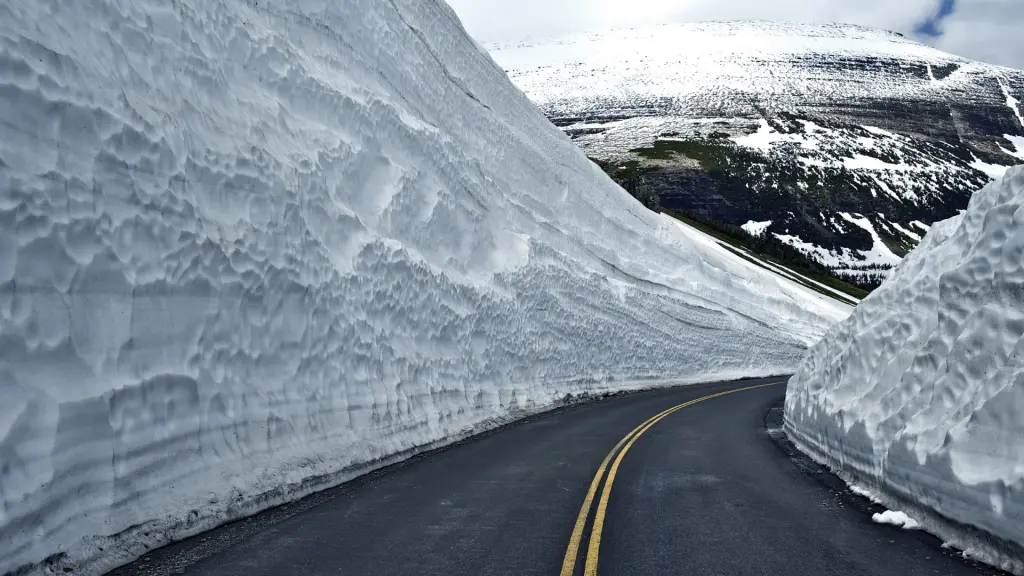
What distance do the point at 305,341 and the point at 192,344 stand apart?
2.68 metres

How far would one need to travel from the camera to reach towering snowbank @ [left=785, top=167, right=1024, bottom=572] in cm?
590

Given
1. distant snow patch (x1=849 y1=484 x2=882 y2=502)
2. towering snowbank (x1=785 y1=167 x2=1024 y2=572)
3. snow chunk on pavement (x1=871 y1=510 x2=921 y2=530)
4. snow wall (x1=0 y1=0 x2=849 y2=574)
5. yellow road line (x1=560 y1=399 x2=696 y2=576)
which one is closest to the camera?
A: yellow road line (x1=560 y1=399 x2=696 y2=576)

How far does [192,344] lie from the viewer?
8062mm

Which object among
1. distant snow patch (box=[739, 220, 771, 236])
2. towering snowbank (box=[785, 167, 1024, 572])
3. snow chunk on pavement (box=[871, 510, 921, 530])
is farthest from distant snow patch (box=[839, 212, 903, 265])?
snow chunk on pavement (box=[871, 510, 921, 530])

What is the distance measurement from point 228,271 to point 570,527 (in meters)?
5.33

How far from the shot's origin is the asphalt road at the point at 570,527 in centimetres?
579

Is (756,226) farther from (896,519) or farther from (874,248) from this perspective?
(896,519)

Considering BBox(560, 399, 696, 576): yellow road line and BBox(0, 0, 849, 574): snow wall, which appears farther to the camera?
BBox(0, 0, 849, 574): snow wall

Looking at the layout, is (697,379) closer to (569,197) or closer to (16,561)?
(569,197)

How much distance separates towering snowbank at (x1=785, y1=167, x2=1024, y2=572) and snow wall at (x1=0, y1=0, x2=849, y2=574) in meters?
6.94

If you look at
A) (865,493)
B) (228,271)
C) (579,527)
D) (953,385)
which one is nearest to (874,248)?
(865,493)

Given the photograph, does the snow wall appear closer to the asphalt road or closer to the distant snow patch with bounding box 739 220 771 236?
the asphalt road

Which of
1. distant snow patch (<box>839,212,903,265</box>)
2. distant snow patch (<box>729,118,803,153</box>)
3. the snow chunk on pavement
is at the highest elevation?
distant snow patch (<box>729,118,803,153</box>)

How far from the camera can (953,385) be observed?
22.9 ft
